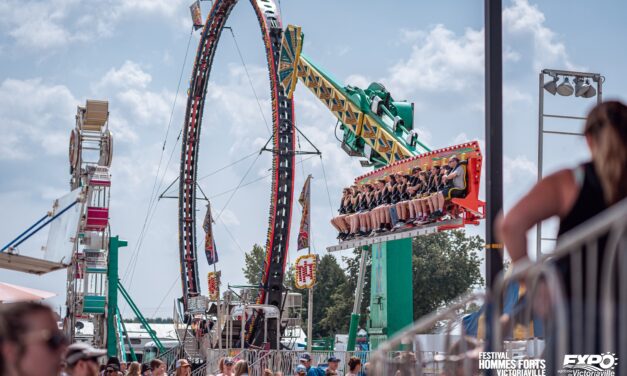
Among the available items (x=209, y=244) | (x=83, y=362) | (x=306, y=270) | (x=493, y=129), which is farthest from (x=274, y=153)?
(x=83, y=362)

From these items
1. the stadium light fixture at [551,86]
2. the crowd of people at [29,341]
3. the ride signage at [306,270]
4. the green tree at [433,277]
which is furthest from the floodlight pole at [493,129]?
the green tree at [433,277]

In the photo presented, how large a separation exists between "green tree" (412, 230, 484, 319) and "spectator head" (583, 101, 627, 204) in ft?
228

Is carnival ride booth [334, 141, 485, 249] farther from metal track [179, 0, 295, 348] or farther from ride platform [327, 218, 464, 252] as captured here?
metal track [179, 0, 295, 348]

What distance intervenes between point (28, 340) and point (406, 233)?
18408 millimetres

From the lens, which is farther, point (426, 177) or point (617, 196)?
point (426, 177)

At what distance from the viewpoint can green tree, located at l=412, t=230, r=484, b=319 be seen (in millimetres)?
73875

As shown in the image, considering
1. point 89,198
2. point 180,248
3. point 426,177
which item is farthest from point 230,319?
point 180,248

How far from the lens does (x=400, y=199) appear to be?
72.5 feet

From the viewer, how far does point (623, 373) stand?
3475 millimetres

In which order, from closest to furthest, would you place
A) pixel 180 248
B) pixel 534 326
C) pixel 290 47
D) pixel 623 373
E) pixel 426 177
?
pixel 623 373, pixel 534 326, pixel 426 177, pixel 290 47, pixel 180 248

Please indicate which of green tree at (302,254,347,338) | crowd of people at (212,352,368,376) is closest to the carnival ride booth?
crowd of people at (212,352,368,376)

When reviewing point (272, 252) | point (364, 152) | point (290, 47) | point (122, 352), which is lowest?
point (122, 352)

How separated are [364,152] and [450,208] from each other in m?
8.48

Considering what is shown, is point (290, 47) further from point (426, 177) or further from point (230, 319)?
point (426, 177)
